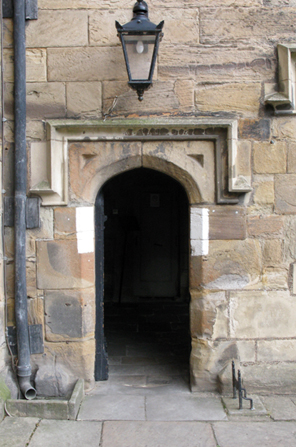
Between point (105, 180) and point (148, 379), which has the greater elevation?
point (105, 180)

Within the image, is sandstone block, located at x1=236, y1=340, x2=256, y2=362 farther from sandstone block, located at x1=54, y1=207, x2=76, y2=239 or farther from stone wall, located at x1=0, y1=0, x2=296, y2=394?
sandstone block, located at x1=54, y1=207, x2=76, y2=239

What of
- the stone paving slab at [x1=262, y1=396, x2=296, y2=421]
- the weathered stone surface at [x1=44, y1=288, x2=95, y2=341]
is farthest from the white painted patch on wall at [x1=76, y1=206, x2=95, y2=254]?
the stone paving slab at [x1=262, y1=396, x2=296, y2=421]

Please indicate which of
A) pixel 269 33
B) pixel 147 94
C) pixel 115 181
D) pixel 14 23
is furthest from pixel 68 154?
pixel 115 181

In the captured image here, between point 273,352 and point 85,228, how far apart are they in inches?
78.2

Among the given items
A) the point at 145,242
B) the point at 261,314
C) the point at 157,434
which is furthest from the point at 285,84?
the point at 145,242

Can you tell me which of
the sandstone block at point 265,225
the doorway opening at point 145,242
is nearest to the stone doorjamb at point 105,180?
the sandstone block at point 265,225

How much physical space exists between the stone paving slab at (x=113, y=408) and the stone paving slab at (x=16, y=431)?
0.38 meters

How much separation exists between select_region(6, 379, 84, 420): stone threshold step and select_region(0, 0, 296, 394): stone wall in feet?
0.93

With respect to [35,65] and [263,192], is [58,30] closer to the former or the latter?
[35,65]

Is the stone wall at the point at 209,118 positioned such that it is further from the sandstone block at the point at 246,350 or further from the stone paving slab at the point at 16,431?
the stone paving slab at the point at 16,431

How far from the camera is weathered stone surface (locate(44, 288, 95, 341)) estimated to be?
3.34 meters

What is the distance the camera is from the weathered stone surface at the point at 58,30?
3.30m

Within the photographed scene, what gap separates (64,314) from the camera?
3.35 meters

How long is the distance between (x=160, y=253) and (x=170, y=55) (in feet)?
13.2
